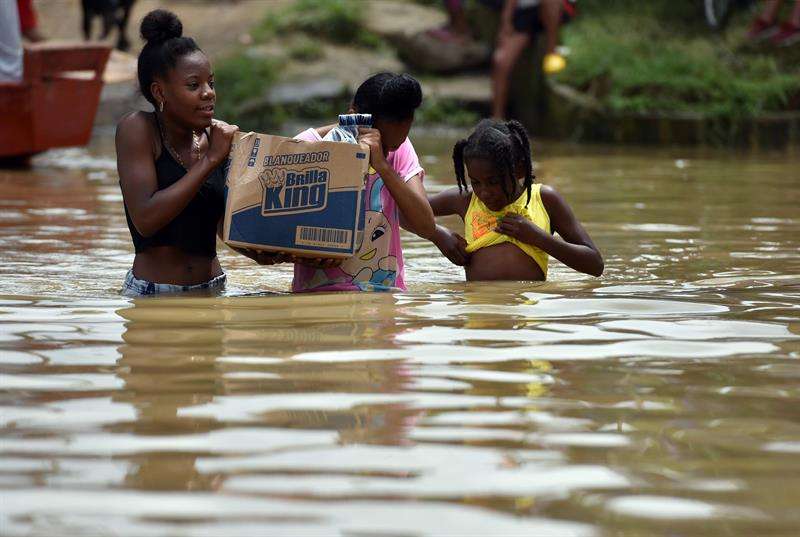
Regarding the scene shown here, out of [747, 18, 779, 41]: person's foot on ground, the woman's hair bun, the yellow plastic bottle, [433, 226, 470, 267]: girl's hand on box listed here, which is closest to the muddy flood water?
[433, 226, 470, 267]: girl's hand on box

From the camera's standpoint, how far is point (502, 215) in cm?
554

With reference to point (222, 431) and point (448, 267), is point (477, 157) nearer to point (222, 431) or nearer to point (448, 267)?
point (448, 267)

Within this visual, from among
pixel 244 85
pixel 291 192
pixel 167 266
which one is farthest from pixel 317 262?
pixel 244 85

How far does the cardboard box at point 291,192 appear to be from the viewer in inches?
179

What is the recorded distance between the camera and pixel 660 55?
1362 cm

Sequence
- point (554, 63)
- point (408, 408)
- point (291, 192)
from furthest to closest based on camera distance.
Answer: point (554, 63)
point (291, 192)
point (408, 408)

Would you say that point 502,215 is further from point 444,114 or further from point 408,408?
point 444,114

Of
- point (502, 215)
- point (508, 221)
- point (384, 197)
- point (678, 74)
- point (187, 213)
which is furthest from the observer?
point (678, 74)

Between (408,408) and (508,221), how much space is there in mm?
2349

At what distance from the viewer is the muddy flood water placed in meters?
2.48

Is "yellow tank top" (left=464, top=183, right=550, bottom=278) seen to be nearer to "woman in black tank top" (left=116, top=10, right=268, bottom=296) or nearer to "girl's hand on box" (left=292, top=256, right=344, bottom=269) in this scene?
"girl's hand on box" (left=292, top=256, right=344, bottom=269)

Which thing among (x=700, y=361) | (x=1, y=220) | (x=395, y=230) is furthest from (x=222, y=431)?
(x=1, y=220)

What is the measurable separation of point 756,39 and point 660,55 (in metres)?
1.00

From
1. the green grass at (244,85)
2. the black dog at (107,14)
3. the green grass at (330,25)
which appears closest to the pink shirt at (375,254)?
the green grass at (244,85)
